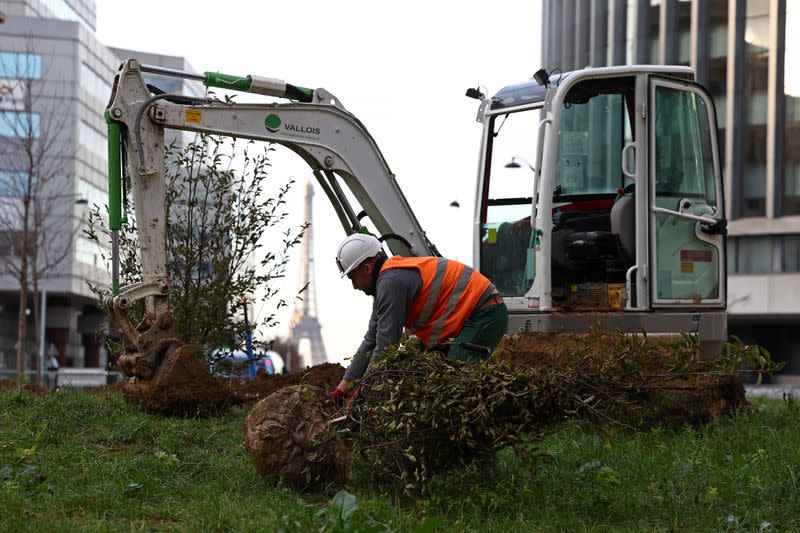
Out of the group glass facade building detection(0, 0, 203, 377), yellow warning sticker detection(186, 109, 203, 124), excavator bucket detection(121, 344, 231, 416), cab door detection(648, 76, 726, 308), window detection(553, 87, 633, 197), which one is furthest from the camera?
glass facade building detection(0, 0, 203, 377)

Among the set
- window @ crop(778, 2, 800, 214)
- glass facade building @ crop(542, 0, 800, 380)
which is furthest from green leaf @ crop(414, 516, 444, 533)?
window @ crop(778, 2, 800, 214)

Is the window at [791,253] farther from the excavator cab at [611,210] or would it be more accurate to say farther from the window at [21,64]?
the excavator cab at [611,210]

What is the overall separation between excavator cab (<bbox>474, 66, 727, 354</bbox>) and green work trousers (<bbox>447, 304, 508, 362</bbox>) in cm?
316

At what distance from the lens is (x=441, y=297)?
7223mm

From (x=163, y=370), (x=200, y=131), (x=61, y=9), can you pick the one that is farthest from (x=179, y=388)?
(x=61, y=9)

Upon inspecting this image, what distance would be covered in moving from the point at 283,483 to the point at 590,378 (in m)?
2.00

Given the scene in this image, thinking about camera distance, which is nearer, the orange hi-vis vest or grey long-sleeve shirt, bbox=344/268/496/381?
grey long-sleeve shirt, bbox=344/268/496/381

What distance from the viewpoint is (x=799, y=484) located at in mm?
6809

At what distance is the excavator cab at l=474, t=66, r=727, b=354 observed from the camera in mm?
10680

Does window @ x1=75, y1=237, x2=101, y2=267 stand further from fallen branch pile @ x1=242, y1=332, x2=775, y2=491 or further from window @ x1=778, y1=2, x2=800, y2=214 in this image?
fallen branch pile @ x1=242, y1=332, x2=775, y2=491

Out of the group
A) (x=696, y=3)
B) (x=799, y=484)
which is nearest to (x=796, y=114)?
(x=696, y=3)

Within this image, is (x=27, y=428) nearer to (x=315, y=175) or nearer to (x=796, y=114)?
(x=315, y=175)

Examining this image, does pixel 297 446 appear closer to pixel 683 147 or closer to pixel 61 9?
pixel 683 147

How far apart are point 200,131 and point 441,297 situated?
4155 millimetres
